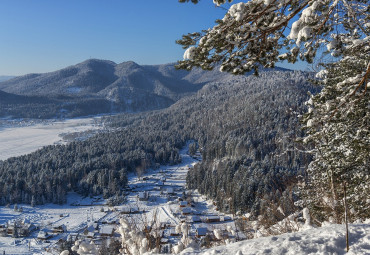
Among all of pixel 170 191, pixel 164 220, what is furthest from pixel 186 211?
pixel 170 191

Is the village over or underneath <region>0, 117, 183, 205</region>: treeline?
underneath

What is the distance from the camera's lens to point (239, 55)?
4168mm

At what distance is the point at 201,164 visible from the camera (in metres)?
52.9

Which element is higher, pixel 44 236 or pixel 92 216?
pixel 44 236

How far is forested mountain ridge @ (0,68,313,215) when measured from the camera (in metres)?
39.6

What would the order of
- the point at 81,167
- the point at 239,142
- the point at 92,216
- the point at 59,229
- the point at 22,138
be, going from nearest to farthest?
the point at 59,229 → the point at 92,216 → the point at 81,167 → the point at 239,142 → the point at 22,138

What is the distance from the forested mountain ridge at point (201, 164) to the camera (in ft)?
130

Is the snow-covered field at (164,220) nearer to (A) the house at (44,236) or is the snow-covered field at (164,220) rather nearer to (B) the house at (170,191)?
(B) the house at (170,191)

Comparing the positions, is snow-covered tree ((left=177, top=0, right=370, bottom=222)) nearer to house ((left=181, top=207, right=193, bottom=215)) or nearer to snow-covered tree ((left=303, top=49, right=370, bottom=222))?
snow-covered tree ((left=303, top=49, right=370, bottom=222))

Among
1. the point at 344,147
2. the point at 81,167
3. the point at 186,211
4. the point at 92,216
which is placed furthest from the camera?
the point at 81,167

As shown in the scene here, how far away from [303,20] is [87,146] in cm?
7664

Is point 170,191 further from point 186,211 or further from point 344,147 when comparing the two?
point 344,147

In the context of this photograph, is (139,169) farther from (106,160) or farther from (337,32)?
(337,32)

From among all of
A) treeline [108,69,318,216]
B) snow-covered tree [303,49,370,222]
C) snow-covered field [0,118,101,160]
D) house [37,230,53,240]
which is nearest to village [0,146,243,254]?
house [37,230,53,240]
